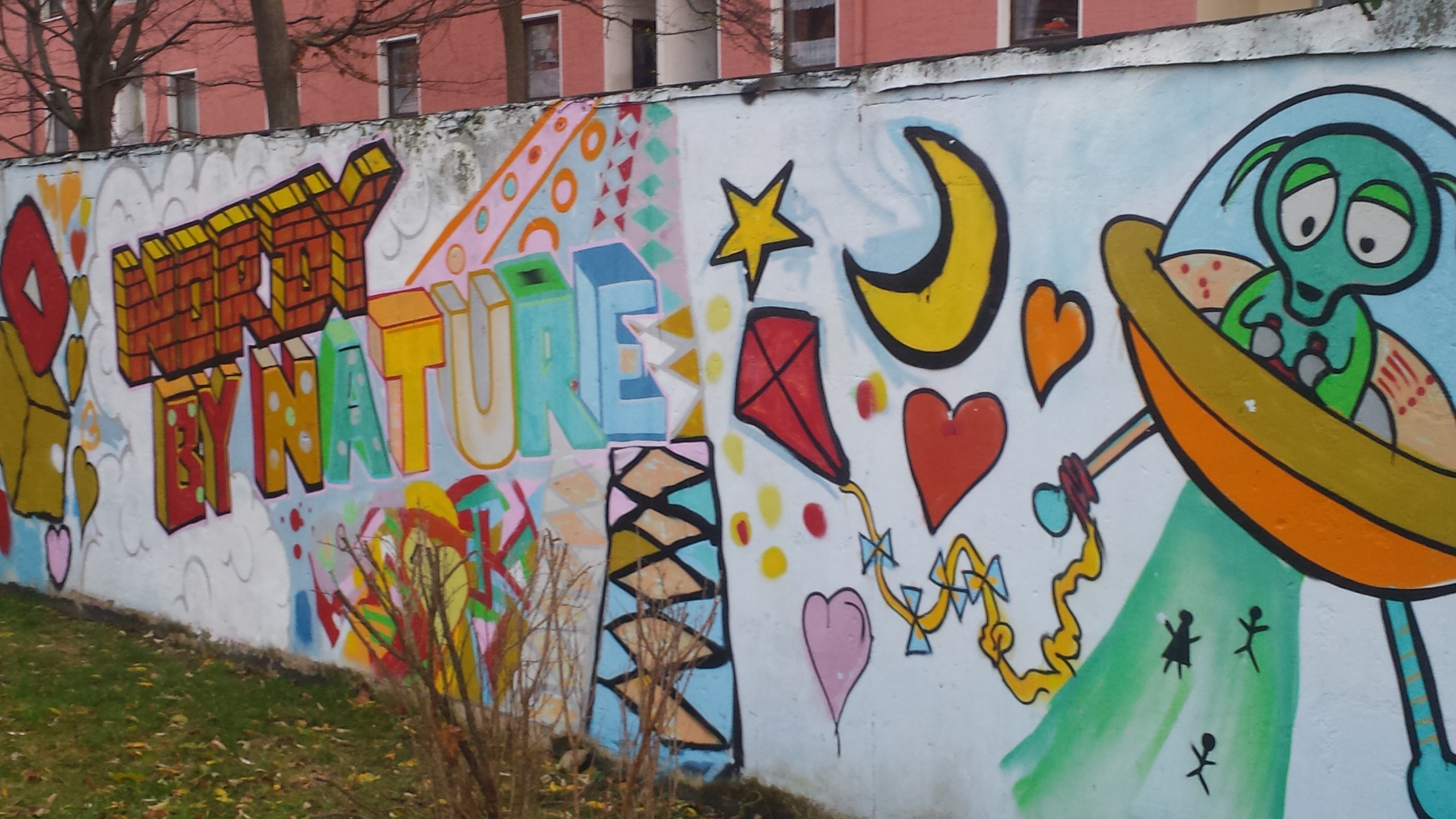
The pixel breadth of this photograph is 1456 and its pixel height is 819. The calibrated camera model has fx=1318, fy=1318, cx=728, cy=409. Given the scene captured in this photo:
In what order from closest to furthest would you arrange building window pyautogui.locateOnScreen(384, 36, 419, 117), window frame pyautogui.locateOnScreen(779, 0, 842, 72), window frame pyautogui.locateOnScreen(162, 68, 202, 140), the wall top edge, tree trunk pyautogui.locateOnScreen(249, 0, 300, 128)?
the wall top edge → tree trunk pyautogui.locateOnScreen(249, 0, 300, 128) → window frame pyautogui.locateOnScreen(779, 0, 842, 72) → building window pyautogui.locateOnScreen(384, 36, 419, 117) → window frame pyautogui.locateOnScreen(162, 68, 202, 140)

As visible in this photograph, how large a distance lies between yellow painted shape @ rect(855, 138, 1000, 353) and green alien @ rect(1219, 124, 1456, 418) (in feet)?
2.62

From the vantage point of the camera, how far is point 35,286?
8.17 m

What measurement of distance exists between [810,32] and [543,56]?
447 cm

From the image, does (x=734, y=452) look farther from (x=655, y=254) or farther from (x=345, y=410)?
(x=345, y=410)

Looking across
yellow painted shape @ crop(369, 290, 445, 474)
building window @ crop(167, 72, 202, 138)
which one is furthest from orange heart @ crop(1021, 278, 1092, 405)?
building window @ crop(167, 72, 202, 138)

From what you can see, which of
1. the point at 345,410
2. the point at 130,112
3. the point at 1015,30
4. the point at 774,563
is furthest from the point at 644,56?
the point at 774,563

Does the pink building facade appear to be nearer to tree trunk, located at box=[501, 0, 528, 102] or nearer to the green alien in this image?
tree trunk, located at box=[501, 0, 528, 102]

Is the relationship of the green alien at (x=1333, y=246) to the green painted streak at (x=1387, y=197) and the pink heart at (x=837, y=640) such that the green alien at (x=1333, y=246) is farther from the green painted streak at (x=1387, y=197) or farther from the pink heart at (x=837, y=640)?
the pink heart at (x=837, y=640)

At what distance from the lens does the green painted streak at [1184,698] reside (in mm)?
3609

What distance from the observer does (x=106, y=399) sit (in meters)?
7.75

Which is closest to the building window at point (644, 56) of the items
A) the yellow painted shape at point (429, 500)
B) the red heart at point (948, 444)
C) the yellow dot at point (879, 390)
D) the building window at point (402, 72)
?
the building window at point (402, 72)

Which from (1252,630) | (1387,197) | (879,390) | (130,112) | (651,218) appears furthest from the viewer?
(130,112)

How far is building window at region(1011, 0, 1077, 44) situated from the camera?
43.9 ft

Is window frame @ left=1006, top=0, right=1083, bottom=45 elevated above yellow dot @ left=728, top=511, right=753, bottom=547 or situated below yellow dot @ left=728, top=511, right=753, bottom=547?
above
